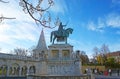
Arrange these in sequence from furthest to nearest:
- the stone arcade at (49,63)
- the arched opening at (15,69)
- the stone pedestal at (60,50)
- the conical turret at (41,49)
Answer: the conical turret at (41,49) < the stone pedestal at (60,50) < the arched opening at (15,69) < the stone arcade at (49,63)

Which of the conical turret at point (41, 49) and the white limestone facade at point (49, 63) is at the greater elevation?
the conical turret at point (41, 49)

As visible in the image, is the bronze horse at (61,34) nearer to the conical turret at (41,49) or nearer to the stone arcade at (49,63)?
the stone arcade at (49,63)

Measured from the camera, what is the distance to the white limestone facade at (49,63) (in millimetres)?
31319

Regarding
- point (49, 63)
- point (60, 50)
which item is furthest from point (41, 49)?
point (60, 50)

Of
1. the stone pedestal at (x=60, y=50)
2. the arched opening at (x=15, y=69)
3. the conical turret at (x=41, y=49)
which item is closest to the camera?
the arched opening at (x=15, y=69)

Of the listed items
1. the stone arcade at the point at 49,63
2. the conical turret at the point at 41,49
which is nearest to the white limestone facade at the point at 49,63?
the stone arcade at the point at 49,63

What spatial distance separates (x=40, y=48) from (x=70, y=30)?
8163mm

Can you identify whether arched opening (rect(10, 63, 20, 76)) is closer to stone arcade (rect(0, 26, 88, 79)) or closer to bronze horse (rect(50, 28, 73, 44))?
stone arcade (rect(0, 26, 88, 79))

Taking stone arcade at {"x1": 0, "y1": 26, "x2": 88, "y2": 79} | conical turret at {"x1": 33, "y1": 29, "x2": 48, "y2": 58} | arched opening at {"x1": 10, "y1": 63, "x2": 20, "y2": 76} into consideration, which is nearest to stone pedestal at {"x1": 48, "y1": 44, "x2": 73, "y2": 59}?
stone arcade at {"x1": 0, "y1": 26, "x2": 88, "y2": 79}

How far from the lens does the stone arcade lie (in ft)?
103

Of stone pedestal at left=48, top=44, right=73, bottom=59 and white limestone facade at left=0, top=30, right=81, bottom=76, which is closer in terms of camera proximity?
white limestone facade at left=0, top=30, right=81, bottom=76

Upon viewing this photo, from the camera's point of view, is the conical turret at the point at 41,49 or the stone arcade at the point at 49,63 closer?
the stone arcade at the point at 49,63

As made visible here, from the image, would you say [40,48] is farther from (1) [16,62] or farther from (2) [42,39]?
(1) [16,62]

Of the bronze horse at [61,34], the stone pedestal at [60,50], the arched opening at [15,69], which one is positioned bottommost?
the arched opening at [15,69]
